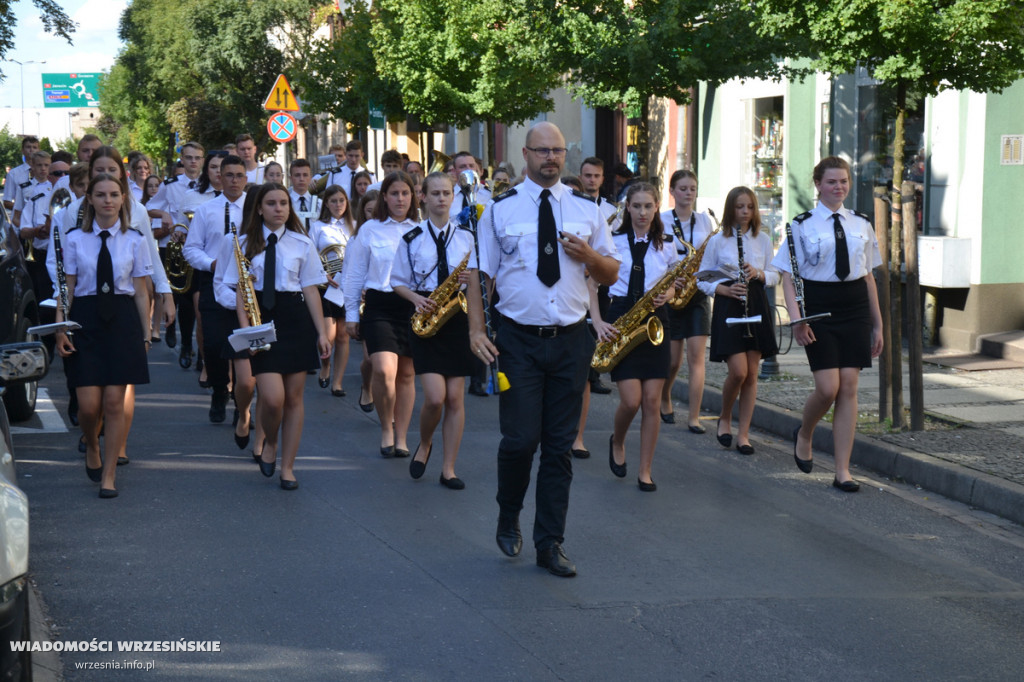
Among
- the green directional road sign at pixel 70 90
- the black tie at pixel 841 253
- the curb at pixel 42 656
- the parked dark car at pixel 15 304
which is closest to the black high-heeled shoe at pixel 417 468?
the parked dark car at pixel 15 304

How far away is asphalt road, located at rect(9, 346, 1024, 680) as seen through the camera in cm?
512

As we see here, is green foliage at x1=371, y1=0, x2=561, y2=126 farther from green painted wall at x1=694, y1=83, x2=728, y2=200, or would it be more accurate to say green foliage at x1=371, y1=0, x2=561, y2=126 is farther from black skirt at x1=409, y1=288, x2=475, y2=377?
black skirt at x1=409, y1=288, x2=475, y2=377

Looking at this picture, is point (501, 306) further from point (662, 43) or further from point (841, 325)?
point (662, 43)

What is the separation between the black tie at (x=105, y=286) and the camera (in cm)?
793

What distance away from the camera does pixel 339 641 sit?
5.27 meters

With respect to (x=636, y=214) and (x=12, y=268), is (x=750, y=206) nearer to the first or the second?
(x=636, y=214)

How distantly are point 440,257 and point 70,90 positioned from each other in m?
88.0

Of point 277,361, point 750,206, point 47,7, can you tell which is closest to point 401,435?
point 277,361

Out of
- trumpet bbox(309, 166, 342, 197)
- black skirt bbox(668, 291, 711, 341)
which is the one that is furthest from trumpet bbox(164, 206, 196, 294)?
black skirt bbox(668, 291, 711, 341)

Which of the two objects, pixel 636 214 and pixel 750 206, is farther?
pixel 750 206

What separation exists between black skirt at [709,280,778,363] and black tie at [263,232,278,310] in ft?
10.7

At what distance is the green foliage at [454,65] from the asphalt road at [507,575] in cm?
1232

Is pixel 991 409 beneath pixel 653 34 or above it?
beneath

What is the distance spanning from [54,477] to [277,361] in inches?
67.8
